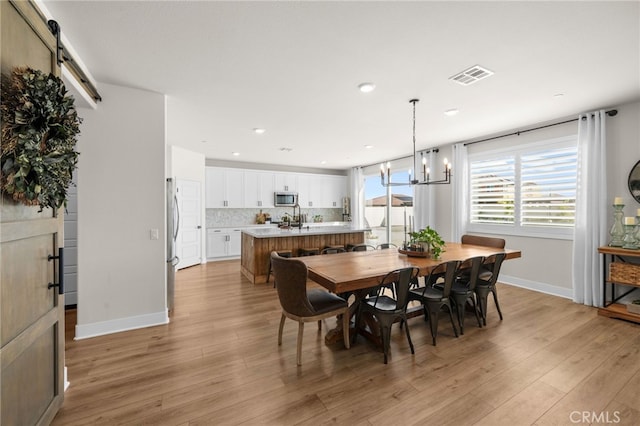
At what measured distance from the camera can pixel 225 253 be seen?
278 inches

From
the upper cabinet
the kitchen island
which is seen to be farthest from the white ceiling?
the upper cabinet

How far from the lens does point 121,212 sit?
2.95m

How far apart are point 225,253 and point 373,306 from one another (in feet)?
17.7

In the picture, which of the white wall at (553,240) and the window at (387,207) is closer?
the white wall at (553,240)

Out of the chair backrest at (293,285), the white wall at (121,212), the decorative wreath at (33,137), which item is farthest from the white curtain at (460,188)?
the decorative wreath at (33,137)

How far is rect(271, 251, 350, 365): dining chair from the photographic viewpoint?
2.29m

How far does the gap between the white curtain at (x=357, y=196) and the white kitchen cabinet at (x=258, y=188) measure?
2.67 meters

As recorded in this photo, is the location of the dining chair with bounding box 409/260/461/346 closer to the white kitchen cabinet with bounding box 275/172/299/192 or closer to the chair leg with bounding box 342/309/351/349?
the chair leg with bounding box 342/309/351/349

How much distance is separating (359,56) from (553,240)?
169 inches

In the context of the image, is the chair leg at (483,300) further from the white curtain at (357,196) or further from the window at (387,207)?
the white curtain at (357,196)

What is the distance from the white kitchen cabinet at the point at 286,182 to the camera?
798 cm

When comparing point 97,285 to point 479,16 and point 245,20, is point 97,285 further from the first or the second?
point 479,16

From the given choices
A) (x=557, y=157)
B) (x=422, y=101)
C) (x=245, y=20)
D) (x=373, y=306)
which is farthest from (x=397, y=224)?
(x=245, y=20)

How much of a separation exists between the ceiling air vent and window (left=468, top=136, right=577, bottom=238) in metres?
2.52
